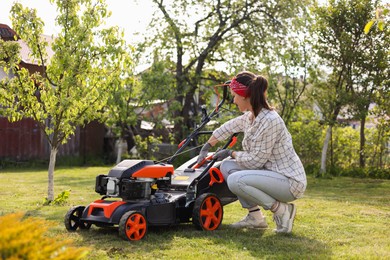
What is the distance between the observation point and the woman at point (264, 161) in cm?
500

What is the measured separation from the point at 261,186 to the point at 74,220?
170cm

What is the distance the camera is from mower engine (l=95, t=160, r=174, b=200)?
15.9ft

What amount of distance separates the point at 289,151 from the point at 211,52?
1236 centimetres

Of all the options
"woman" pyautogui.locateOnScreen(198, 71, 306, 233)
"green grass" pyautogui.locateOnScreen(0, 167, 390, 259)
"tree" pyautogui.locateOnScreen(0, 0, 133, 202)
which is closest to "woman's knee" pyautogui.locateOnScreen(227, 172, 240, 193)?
"woman" pyautogui.locateOnScreen(198, 71, 306, 233)

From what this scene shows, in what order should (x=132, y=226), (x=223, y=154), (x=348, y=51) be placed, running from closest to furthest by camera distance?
(x=132, y=226), (x=223, y=154), (x=348, y=51)

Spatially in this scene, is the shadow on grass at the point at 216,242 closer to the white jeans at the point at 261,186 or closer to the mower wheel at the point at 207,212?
the mower wheel at the point at 207,212

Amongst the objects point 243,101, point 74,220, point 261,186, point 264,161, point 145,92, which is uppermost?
point 145,92

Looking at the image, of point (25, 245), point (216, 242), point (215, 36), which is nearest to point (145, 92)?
point (215, 36)

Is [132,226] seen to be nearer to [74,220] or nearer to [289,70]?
[74,220]

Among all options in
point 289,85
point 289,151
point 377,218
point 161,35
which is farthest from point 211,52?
point 289,151

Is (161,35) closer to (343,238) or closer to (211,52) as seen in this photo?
→ (211,52)

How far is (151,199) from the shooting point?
16.4 ft

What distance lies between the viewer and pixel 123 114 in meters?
16.1

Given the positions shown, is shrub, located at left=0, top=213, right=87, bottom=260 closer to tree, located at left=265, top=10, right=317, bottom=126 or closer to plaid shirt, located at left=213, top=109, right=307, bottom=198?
plaid shirt, located at left=213, top=109, right=307, bottom=198
